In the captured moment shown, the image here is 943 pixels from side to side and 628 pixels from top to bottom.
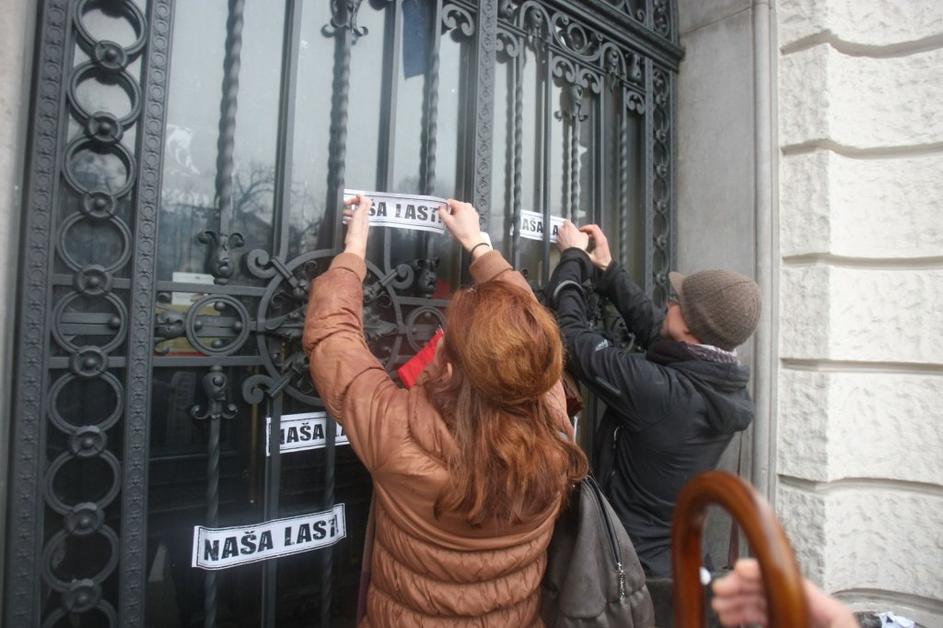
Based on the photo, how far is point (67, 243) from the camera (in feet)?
5.32

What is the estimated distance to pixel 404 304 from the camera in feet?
7.16

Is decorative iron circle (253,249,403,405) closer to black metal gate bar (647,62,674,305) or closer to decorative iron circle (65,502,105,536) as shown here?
decorative iron circle (65,502,105,536)

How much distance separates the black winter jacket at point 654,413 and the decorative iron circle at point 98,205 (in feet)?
4.82

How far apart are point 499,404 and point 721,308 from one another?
1.01 m

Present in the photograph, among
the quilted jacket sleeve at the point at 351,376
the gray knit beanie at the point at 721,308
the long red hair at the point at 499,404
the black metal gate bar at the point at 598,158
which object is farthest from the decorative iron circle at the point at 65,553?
the black metal gate bar at the point at 598,158

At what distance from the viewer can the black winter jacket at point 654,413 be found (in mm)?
1950

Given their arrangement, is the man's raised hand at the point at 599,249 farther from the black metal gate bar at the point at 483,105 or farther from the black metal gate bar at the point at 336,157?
the black metal gate bar at the point at 336,157

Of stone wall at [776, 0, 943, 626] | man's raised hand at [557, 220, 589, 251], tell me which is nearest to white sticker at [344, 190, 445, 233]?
man's raised hand at [557, 220, 589, 251]

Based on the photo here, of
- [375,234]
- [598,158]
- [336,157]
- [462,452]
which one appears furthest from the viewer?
[598,158]

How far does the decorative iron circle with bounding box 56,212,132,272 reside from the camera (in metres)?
1.58

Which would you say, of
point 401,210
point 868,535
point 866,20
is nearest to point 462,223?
point 401,210

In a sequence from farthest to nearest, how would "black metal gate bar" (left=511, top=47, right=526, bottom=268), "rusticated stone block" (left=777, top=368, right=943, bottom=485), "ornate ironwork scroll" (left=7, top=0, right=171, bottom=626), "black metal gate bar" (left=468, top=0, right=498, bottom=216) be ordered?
"rusticated stone block" (left=777, top=368, right=943, bottom=485), "black metal gate bar" (left=511, top=47, right=526, bottom=268), "black metal gate bar" (left=468, top=0, right=498, bottom=216), "ornate ironwork scroll" (left=7, top=0, right=171, bottom=626)

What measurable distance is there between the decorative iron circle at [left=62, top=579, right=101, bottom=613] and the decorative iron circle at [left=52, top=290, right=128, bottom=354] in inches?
23.6

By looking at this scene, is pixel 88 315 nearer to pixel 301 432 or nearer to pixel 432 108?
pixel 301 432
